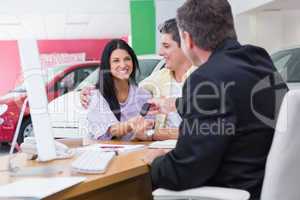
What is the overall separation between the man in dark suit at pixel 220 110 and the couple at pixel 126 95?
2.17 feet

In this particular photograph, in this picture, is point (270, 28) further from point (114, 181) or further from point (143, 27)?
point (114, 181)

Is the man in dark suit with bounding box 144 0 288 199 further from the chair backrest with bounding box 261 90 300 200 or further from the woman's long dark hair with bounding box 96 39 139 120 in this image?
the woman's long dark hair with bounding box 96 39 139 120

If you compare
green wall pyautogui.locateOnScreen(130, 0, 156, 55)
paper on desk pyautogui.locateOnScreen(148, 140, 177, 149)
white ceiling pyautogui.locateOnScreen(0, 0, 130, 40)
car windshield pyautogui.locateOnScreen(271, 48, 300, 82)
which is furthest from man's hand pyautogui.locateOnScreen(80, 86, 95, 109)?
white ceiling pyautogui.locateOnScreen(0, 0, 130, 40)

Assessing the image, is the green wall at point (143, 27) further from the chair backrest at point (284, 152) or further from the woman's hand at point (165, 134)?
the chair backrest at point (284, 152)

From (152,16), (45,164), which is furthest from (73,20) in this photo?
(45,164)

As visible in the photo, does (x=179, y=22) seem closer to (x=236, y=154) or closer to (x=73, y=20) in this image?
(x=236, y=154)

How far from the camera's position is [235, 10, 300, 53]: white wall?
16.7ft

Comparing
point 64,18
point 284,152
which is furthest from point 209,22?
point 64,18

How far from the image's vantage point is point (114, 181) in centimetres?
148

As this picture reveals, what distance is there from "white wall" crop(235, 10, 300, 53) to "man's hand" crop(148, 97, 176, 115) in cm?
316

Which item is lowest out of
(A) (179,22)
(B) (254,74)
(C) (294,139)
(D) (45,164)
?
(D) (45,164)

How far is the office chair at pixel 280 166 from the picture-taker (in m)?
1.36

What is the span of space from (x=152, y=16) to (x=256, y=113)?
543 centimetres

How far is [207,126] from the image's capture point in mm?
1395
